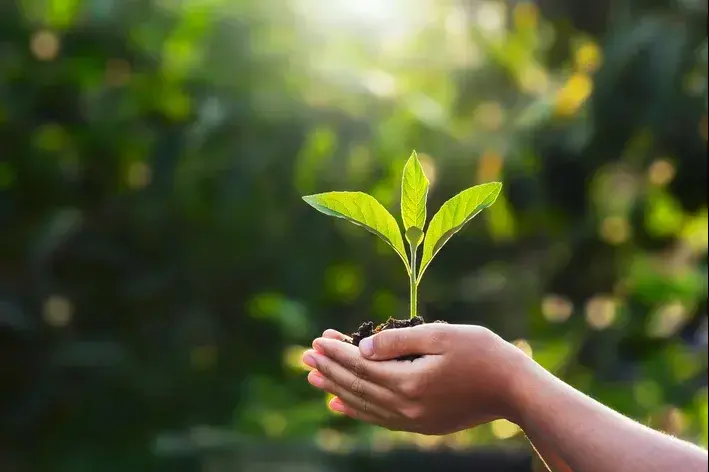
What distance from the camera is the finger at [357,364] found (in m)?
0.46

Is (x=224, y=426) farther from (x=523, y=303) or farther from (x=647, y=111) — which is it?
(x=647, y=111)

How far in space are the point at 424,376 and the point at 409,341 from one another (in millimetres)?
22

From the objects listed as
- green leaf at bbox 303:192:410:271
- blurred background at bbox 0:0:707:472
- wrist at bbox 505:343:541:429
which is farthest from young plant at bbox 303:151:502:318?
blurred background at bbox 0:0:707:472

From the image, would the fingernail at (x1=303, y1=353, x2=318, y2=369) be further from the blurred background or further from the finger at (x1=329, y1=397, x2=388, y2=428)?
the blurred background

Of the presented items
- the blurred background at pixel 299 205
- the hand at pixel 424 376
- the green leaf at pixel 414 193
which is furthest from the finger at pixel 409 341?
the blurred background at pixel 299 205

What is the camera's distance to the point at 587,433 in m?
0.40

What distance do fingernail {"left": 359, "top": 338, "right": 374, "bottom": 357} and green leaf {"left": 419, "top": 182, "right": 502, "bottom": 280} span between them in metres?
0.10

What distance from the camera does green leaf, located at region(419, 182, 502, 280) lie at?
507mm

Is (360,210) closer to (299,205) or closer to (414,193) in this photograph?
(414,193)

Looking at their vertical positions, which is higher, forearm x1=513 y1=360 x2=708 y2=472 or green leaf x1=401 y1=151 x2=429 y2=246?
green leaf x1=401 y1=151 x2=429 y2=246

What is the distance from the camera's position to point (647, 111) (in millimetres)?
1172

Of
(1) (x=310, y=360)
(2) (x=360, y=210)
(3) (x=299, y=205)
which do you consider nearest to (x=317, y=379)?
(1) (x=310, y=360)

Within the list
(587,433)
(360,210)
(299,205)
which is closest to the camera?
(587,433)

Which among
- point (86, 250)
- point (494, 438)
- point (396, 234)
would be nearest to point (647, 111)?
point (494, 438)
